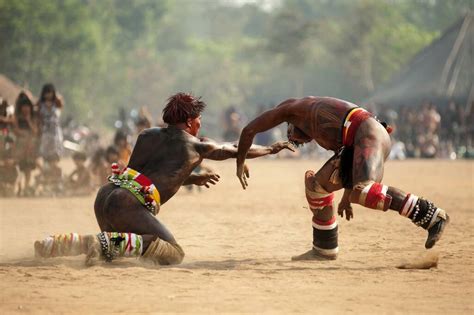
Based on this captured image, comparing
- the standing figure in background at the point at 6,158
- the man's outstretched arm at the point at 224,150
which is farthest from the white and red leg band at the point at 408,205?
the standing figure in background at the point at 6,158

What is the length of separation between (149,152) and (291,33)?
187 feet

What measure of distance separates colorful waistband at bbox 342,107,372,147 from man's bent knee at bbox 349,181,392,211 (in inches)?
24.4

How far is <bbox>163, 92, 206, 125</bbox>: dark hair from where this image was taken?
28.7 feet

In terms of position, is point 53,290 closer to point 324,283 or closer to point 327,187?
point 324,283

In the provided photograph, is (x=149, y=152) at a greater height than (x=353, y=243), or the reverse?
(x=149, y=152)

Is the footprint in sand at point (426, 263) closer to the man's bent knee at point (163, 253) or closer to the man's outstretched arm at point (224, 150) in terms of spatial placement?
the man's outstretched arm at point (224, 150)

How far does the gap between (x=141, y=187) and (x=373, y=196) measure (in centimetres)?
200

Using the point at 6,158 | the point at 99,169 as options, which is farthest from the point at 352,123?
the point at 99,169

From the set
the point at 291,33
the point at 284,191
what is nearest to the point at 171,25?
the point at 291,33

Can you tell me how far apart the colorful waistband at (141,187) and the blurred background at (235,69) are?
9.00m

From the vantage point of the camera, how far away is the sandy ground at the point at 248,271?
6.64 m

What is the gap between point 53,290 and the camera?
280 inches

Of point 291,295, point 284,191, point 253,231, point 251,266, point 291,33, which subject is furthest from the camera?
point 291,33

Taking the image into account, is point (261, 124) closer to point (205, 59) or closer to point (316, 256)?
point (316, 256)
